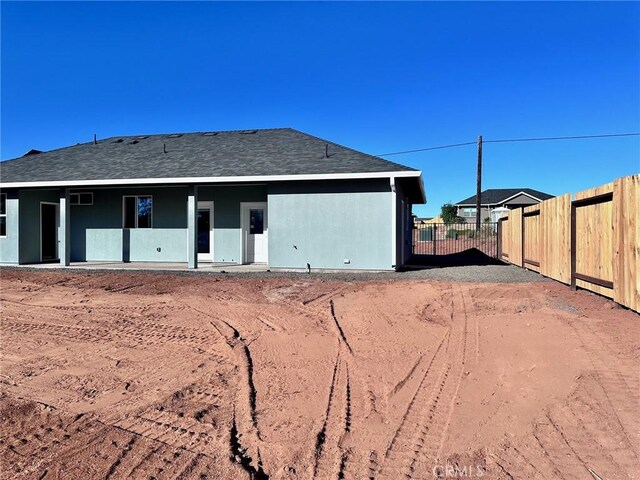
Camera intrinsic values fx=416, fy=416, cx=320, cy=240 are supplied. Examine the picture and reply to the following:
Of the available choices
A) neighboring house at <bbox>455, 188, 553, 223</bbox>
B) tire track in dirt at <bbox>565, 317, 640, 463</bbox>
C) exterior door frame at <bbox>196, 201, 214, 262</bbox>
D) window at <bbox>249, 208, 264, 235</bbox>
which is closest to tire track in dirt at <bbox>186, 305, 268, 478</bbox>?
tire track in dirt at <bbox>565, 317, 640, 463</bbox>

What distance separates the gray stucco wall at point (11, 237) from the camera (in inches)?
589

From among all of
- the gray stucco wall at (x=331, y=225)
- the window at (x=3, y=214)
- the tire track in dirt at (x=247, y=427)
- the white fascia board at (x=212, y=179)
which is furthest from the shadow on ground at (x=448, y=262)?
the window at (x=3, y=214)

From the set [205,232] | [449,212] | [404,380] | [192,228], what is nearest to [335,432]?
[404,380]

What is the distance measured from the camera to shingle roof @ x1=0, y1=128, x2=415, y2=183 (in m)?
13.4

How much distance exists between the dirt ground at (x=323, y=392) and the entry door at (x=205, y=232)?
25.6 ft

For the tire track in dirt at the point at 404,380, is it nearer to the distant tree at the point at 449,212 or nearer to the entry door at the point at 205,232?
the entry door at the point at 205,232

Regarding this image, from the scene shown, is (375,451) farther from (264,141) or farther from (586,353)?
(264,141)

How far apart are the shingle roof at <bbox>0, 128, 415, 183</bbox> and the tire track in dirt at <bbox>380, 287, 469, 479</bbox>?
8.30 metres

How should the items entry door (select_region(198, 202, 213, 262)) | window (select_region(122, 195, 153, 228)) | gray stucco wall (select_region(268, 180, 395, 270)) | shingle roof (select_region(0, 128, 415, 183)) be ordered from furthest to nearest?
window (select_region(122, 195, 153, 228)), entry door (select_region(198, 202, 213, 262)), shingle roof (select_region(0, 128, 415, 183)), gray stucco wall (select_region(268, 180, 395, 270))

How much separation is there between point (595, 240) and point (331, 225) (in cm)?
710

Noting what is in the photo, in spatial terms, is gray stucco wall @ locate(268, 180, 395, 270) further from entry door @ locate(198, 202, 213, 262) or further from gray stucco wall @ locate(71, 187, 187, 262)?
gray stucco wall @ locate(71, 187, 187, 262)

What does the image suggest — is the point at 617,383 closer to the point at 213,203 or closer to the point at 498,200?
the point at 213,203

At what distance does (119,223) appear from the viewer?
15.9 metres

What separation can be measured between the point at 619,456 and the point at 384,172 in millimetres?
9887
